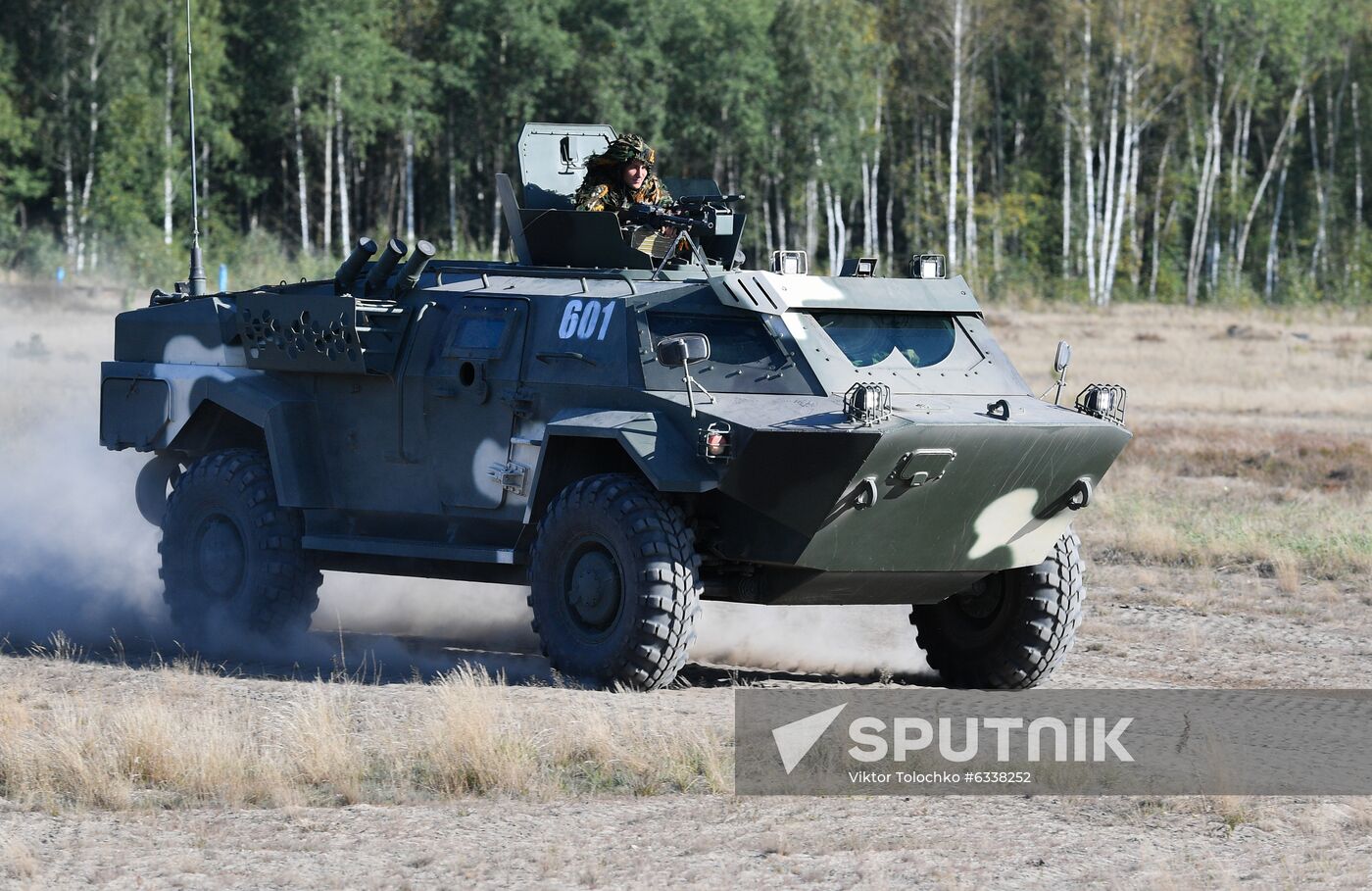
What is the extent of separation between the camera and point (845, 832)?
7516 millimetres

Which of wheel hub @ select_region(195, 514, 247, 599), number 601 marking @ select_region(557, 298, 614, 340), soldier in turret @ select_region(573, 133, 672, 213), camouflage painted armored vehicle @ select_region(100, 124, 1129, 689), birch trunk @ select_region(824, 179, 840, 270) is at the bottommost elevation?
wheel hub @ select_region(195, 514, 247, 599)

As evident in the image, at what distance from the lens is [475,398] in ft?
35.9

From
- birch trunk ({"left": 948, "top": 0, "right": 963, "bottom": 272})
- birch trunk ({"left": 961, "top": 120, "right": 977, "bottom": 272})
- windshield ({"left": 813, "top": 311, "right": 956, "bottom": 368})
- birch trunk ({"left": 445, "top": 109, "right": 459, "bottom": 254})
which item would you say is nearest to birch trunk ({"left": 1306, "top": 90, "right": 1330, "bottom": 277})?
birch trunk ({"left": 961, "top": 120, "right": 977, "bottom": 272})

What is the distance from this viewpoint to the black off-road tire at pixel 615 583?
32.1ft

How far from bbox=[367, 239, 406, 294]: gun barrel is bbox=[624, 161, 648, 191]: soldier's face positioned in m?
1.33

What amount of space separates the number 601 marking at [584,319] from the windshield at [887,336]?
1039mm

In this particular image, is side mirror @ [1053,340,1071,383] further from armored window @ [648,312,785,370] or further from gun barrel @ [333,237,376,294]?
gun barrel @ [333,237,376,294]

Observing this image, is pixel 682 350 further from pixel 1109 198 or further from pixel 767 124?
pixel 1109 198

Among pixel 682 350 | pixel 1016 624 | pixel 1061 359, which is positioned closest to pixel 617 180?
pixel 682 350

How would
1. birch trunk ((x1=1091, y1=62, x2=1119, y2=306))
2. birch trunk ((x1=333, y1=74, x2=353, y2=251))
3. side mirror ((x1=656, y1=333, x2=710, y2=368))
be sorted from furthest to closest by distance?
birch trunk ((x1=1091, y1=62, x2=1119, y2=306)), birch trunk ((x1=333, y1=74, x2=353, y2=251)), side mirror ((x1=656, y1=333, x2=710, y2=368))

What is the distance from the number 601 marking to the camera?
10.5m

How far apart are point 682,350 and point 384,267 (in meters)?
2.72

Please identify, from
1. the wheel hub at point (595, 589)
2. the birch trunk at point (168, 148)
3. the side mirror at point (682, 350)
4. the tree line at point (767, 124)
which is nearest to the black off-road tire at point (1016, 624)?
the wheel hub at point (595, 589)

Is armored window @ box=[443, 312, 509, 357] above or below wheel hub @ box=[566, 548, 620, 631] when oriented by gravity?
above
